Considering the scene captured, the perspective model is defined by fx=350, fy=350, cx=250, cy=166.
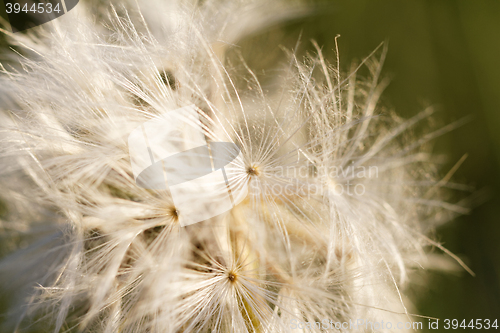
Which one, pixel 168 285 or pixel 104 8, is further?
pixel 104 8

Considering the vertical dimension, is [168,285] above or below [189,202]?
below

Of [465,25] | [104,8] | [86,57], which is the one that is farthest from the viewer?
[465,25]

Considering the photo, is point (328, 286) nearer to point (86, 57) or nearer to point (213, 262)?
point (213, 262)

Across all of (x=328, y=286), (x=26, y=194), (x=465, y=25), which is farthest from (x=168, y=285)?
(x=465, y=25)

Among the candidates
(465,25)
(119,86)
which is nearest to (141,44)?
(119,86)

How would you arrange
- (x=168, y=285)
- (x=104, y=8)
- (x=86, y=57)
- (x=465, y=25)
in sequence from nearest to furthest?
1. (x=168, y=285)
2. (x=86, y=57)
3. (x=104, y=8)
4. (x=465, y=25)

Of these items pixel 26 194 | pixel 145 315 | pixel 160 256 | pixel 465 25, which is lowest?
pixel 145 315

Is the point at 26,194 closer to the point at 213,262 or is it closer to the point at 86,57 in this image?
the point at 86,57
